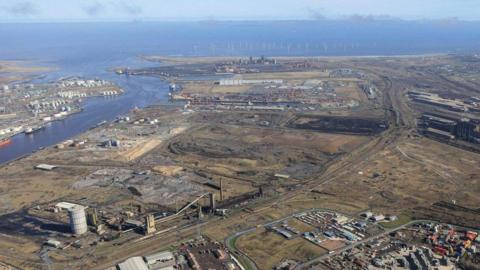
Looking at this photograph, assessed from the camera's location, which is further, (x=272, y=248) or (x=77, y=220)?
(x=77, y=220)

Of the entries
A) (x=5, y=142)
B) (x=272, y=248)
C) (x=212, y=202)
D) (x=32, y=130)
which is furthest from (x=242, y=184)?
(x=32, y=130)

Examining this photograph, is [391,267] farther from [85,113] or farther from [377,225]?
[85,113]

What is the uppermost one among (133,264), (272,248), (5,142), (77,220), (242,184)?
(5,142)

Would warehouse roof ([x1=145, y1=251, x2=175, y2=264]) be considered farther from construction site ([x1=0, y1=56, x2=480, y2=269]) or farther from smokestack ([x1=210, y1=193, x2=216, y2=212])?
smokestack ([x1=210, y1=193, x2=216, y2=212])

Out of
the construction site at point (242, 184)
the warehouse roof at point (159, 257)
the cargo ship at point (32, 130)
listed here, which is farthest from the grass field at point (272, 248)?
the cargo ship at point (32, 130)

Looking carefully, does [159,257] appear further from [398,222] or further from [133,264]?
[398,222]

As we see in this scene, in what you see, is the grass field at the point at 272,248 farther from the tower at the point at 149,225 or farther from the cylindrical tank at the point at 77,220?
the cylindrical tank at the point at 77,220

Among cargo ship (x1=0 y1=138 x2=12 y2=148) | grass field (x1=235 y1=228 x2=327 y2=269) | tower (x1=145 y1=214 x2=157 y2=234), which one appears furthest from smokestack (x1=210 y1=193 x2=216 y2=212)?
cargo ship (x1=0 y1=138 x2=12 y2=148)
